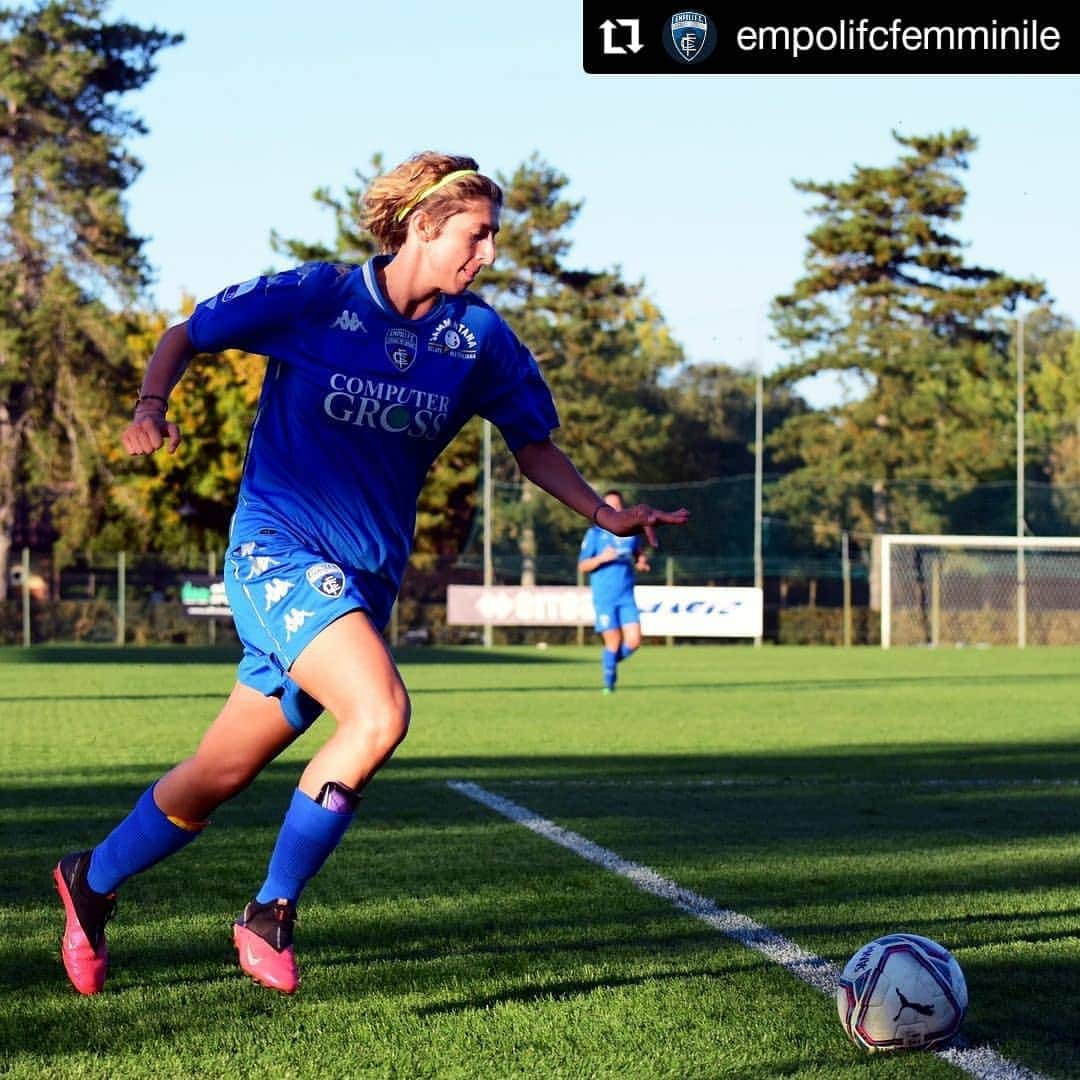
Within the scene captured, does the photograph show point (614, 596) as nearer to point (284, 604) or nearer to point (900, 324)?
point (284, 604)

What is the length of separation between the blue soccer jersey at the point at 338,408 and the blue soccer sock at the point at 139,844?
0.73 meters

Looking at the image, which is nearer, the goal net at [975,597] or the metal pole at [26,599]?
the metal pole at [26,599]

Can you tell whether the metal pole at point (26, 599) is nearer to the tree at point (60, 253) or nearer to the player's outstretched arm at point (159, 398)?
the tree at point (60, 253)

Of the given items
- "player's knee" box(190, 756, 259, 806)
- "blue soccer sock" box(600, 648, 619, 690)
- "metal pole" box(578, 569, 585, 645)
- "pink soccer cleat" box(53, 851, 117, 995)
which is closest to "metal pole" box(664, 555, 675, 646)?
"metal pole" box(578, 569, 585, 645)

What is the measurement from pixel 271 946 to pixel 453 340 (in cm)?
161

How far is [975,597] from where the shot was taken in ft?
136

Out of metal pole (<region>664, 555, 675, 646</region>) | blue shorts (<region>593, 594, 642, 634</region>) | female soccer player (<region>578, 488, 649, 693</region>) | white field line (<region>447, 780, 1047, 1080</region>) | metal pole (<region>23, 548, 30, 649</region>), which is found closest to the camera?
white field line (<region>447, 780, 1047, 1080</region>)

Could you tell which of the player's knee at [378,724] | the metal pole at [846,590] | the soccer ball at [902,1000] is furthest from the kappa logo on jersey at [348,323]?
the metal pole at [846,590]

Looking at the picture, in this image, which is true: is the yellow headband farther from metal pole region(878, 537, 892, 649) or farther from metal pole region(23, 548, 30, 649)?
metal pole region(878, 537, 892, 649)

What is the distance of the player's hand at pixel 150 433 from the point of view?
4348 mm

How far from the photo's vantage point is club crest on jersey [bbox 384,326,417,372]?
4613 millimetres

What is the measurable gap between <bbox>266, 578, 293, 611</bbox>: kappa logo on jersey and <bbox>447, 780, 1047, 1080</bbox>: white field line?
63.9 inches

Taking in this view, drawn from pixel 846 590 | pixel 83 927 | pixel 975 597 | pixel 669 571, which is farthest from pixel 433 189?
pixel 975 597

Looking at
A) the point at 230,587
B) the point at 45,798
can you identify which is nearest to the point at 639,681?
the point at 45,798
